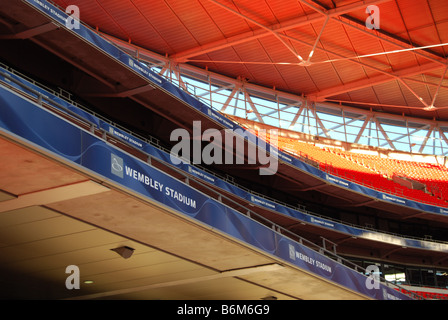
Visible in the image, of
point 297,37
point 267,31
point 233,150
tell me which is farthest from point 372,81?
point 233,150

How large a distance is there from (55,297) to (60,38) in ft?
32.5

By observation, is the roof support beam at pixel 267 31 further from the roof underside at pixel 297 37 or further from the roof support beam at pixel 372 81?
the roof support beam at pixel 372 81

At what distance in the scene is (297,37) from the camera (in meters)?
35.3

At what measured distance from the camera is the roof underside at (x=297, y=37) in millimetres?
32219

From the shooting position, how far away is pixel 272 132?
41.1 m

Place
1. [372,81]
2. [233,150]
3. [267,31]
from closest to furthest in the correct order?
[233,150], [267,31], [372,81]

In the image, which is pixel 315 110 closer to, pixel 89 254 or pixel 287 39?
pixel 287 39

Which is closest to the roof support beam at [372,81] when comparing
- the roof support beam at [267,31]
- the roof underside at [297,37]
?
the roof underside at [297,37]

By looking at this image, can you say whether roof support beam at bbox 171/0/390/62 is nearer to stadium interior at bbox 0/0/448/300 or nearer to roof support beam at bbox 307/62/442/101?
stadium interior at bbox 0/0/448/300

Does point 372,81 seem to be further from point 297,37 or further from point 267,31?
point 267,31

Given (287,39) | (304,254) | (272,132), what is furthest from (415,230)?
(304,254)

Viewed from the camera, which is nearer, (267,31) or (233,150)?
(233,150)

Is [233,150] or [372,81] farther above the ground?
[372,81]
